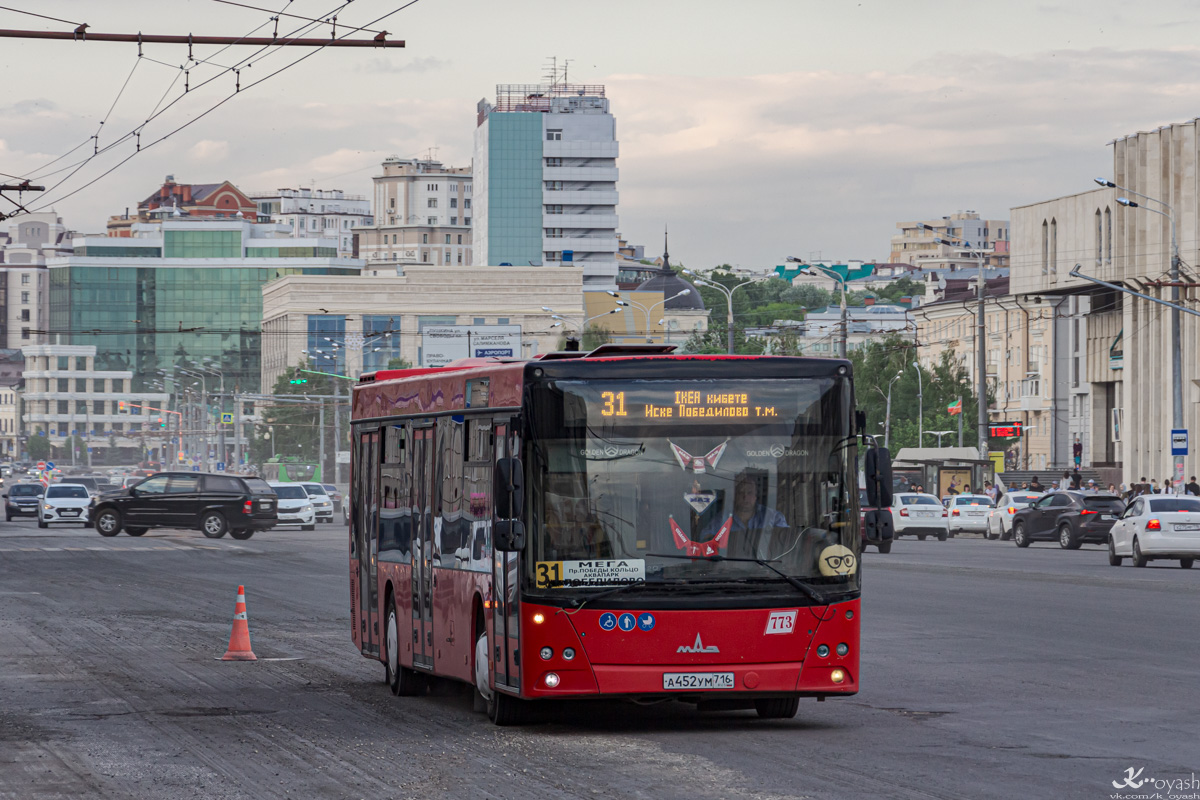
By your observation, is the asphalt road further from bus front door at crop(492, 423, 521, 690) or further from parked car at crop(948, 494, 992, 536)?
parked car at crop(948, 494, 992, 536)

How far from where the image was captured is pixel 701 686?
11555 mm

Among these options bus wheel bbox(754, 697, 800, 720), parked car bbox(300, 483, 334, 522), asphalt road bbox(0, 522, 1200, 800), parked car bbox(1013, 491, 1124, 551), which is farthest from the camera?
parked car bbox(300, 483, 334, 522)

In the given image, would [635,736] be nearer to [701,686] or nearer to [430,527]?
[701,686]

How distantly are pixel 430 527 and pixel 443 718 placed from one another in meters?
1.47

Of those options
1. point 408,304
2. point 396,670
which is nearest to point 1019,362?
point 408,304

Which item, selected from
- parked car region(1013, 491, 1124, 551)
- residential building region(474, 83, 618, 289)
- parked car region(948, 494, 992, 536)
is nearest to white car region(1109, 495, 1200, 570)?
parked car region(1013, 491, 1124, 551)

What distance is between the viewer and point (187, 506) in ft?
168

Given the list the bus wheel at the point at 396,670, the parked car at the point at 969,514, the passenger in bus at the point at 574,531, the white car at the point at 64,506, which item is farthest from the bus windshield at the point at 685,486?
the white car at the point at 64,506

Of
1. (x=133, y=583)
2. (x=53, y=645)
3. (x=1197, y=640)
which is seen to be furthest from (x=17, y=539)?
(x=1197, y=640)

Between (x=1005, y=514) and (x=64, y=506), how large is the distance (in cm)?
2827

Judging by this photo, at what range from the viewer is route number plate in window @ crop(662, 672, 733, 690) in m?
11.5

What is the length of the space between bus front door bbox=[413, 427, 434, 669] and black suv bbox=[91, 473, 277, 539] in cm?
3780

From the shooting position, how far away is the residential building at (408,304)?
14975cm

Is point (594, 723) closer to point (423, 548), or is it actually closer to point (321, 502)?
point (423, 548)
